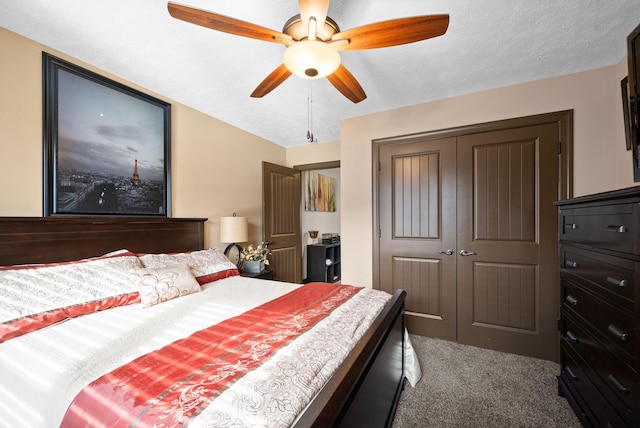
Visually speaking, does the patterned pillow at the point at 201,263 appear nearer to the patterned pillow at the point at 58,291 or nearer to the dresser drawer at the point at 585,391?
the patterned pillow at the point at 58,291

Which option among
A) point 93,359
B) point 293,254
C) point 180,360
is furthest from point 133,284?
point 293,254

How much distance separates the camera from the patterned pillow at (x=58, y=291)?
4.35 ft

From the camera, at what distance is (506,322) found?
8.24 ft

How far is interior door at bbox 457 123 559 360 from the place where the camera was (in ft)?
7.79

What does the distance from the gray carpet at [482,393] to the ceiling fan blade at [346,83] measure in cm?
219

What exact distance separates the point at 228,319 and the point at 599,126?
10.6 ft

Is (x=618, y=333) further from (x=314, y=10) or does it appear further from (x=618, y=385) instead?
(x=314, y=10)

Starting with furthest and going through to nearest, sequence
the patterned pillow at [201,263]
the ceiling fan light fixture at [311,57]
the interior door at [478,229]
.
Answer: the interior door at [478,229] < the patterned pillow at [201,263] < the ceiling fan light fixture at [311,57]

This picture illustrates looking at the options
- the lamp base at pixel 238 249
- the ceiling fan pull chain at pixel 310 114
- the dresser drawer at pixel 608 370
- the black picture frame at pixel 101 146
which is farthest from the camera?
the lamp base at pixel 238 249

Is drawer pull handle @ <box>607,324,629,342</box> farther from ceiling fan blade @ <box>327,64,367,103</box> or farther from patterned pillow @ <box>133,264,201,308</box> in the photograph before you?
patterned pillow @ <box>133,264,201,308</box>

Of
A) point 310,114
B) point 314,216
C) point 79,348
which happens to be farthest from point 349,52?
point 314,216

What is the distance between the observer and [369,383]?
1196 mm

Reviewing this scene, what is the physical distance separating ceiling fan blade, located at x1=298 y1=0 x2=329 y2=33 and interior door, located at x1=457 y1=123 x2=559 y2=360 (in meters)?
2.06

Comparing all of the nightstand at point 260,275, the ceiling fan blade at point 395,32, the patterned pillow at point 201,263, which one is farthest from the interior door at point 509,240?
the patterned pillow at point 201,263
